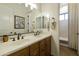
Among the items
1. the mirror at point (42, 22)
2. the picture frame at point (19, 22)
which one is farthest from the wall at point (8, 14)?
the mirror at point (42, 22)

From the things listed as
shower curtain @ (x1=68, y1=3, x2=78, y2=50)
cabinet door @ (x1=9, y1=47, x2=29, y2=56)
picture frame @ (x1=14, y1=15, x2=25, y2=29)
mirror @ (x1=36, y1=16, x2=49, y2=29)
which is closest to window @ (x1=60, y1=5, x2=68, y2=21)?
shower curtain @ (x1=68, y1=3, x2=78, y2=50)

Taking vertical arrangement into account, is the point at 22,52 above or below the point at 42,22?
below

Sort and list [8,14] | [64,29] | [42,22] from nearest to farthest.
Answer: [8,14], [42,22], [64,29]

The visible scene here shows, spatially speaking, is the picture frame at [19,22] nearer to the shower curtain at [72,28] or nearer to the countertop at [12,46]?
the countertop at [12,46]

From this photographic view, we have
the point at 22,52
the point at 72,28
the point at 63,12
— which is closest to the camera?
the point at 22,52

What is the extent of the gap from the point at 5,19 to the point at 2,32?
24 centimetres

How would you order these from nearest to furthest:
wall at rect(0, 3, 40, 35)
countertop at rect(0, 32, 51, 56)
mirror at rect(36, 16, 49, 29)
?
countertop at rect(0, 32, 51, 56), wall at rect(0, 3, 40, 35), mirror at rect(36, 16, 49, 29)

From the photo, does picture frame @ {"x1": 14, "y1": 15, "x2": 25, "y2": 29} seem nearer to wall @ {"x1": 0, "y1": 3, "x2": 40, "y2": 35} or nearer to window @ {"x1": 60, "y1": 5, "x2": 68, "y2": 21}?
wall @ {"x1": 0, "y1": 3, "x2": 40, "y2": 35}

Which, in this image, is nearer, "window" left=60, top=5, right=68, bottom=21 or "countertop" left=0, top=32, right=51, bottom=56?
"countertop" left=0, top=32, right=51, bottom=56

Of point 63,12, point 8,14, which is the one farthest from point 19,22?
point 63,12

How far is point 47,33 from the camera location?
3334 millimetres

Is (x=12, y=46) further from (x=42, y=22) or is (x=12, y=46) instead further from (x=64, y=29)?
(x=64, y=29)

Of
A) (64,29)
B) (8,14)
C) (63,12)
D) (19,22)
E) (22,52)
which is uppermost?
(63,12)

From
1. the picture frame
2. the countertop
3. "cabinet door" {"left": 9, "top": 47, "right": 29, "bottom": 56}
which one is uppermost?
the picture frame
